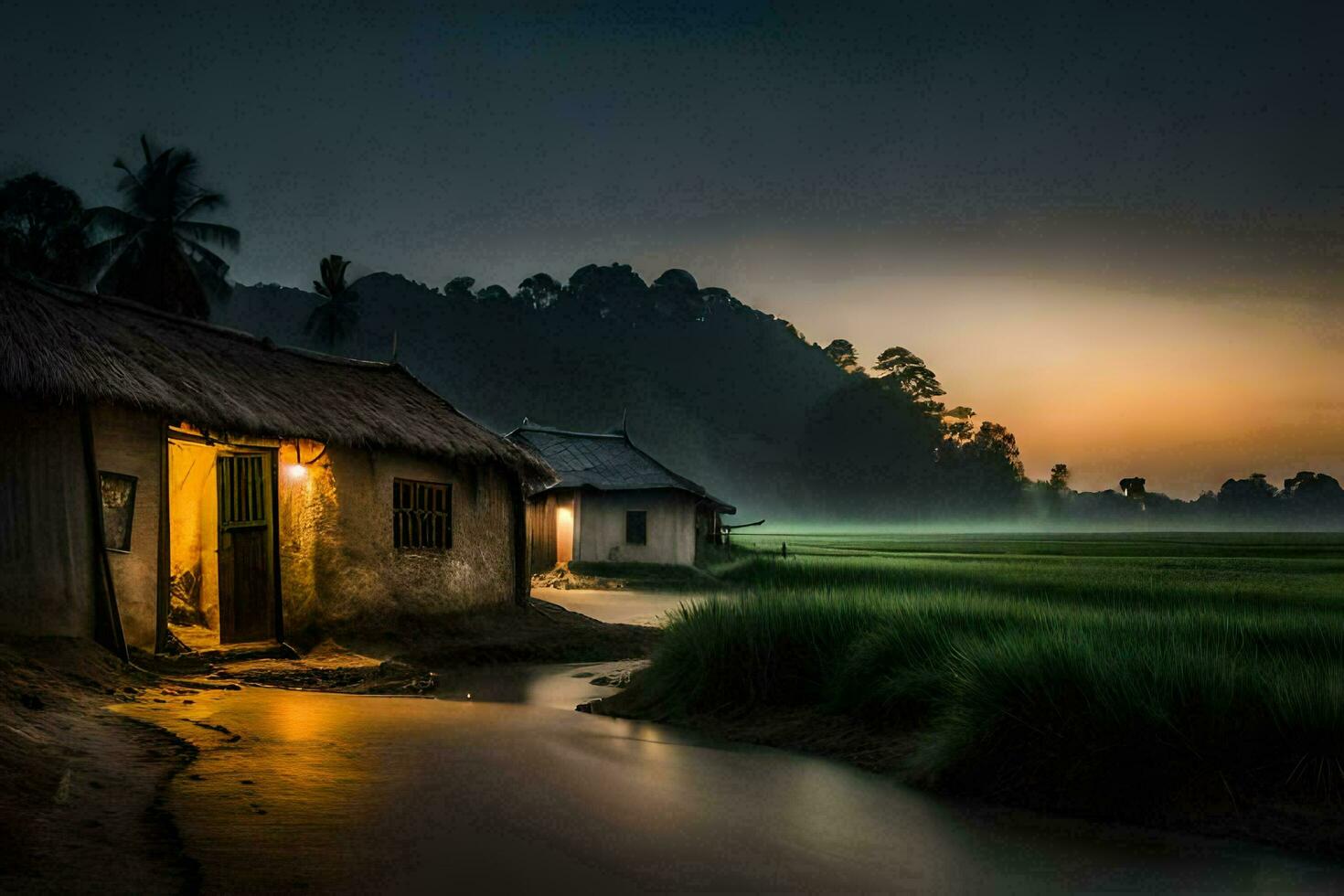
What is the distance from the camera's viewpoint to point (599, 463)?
37375 mm

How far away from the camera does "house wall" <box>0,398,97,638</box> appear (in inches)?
425

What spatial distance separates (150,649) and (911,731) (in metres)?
8.54

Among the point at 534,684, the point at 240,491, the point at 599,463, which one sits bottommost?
the point at 534,684

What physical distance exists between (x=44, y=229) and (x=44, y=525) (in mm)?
31871

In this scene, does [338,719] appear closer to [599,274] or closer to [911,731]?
[911,731]

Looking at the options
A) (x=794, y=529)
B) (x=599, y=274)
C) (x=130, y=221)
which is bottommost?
(x=794, y=529)

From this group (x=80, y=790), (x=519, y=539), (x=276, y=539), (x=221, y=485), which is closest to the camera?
(x=80, y=790)

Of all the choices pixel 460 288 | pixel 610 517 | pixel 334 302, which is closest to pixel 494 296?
pixel 460 288

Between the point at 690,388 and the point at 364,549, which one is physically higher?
the point at 690,388

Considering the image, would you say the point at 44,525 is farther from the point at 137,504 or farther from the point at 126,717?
the point at 126,717

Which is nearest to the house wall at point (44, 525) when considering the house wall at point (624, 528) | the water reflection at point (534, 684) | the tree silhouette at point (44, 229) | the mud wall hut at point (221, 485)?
the mud wall hut at point (221, 485)

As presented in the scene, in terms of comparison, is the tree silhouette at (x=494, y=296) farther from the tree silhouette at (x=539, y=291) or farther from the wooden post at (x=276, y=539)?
the wooden post at (x=276, y=539)

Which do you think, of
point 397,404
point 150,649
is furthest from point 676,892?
point 397,404

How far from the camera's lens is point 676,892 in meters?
4.99
